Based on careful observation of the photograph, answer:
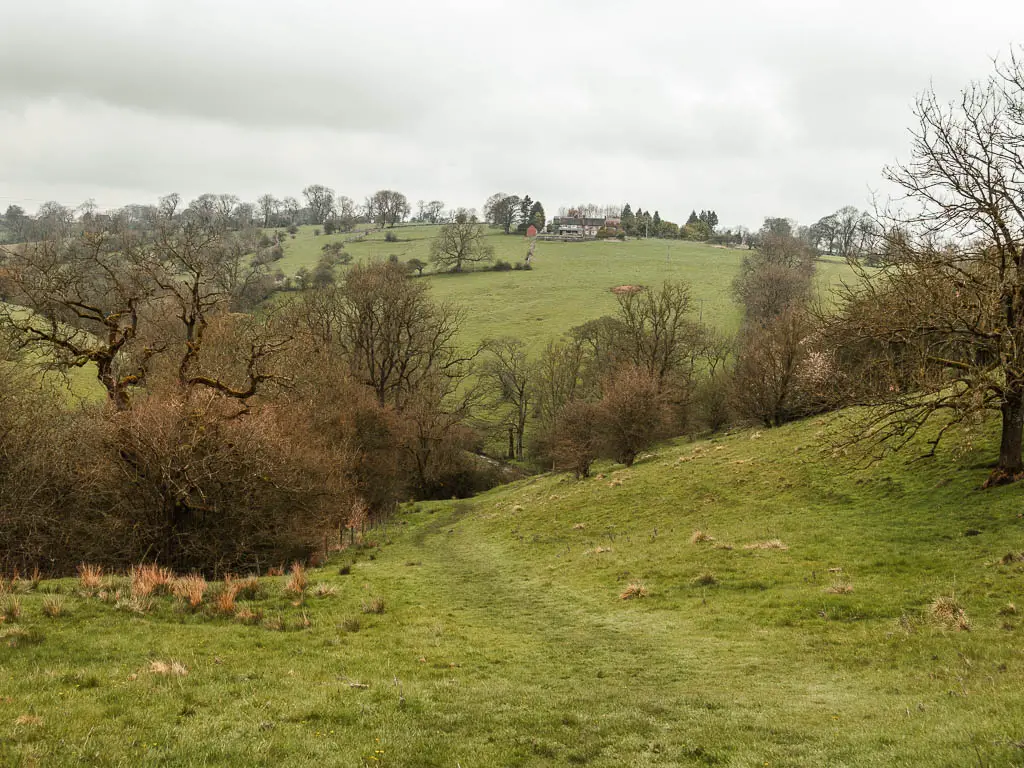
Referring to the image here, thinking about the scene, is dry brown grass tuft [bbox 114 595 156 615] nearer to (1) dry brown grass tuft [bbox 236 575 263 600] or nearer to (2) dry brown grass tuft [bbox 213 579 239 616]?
(2) dry brown grass tuft [bbox 213 579 239 616]

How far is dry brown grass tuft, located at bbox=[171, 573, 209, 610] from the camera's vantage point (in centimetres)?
1374

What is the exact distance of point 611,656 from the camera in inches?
507

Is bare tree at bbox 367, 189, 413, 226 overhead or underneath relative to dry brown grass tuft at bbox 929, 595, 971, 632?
overhead

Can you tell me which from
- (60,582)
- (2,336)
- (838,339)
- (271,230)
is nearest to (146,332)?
(2,336)

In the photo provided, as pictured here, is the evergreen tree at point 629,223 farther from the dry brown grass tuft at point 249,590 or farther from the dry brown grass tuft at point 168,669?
the dry brown grass tuft at point 168,669

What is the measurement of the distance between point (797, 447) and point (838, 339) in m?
10.5

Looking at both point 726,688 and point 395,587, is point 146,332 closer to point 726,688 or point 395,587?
point 395,587

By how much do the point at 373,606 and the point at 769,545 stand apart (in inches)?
512

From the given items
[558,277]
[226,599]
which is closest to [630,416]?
[226,599]

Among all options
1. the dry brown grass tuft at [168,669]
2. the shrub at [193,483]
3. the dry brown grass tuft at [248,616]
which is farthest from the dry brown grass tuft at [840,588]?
the shrub at [193,483]

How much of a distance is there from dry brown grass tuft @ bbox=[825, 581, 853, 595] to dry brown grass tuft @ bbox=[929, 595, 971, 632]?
6.56 feet

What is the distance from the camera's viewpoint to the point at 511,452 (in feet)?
228

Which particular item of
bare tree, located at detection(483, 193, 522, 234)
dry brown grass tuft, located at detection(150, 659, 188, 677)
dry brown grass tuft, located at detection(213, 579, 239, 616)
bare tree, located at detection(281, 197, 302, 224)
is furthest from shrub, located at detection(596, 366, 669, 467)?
A: bare tree, located at detection(281, 197, 302, 224)

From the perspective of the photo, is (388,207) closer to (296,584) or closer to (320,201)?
(320,201)
